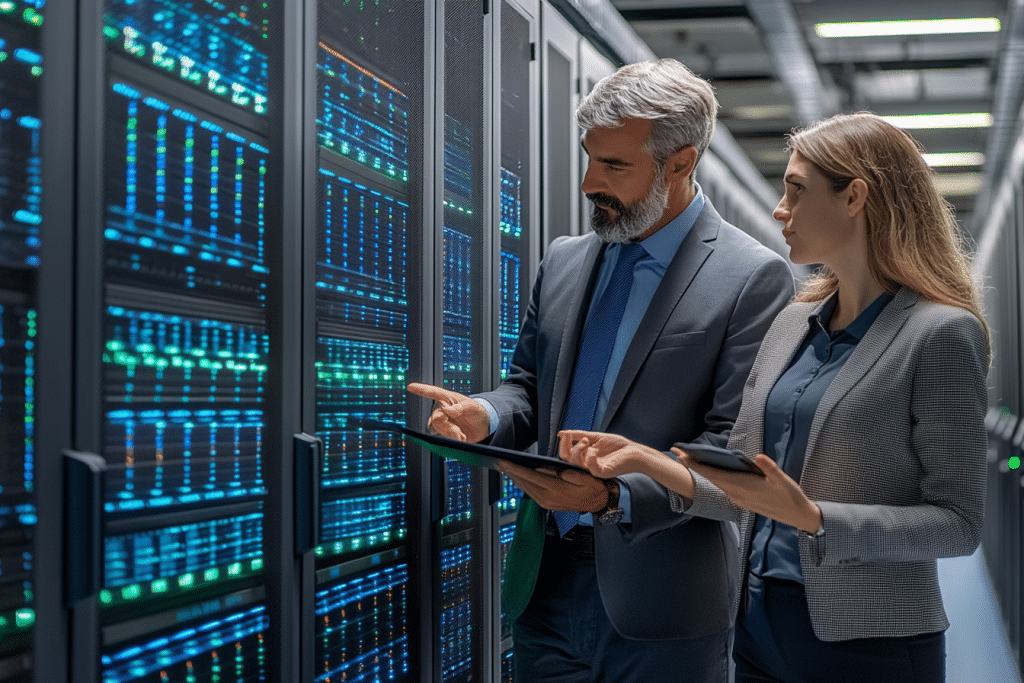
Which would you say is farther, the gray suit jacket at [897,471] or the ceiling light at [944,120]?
the ceiling light at [944,120]

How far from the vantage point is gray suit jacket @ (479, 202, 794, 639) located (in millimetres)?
1708

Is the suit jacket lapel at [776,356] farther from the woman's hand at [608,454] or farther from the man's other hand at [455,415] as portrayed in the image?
the man's other hand at [455,415]

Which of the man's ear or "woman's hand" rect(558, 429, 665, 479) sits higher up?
the man's ear

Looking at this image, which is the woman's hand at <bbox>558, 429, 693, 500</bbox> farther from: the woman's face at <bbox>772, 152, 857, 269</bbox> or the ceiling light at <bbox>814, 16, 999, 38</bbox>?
the ceiling light at <bbox>814, 16, 999, 38</bbox>

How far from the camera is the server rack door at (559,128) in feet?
8.85

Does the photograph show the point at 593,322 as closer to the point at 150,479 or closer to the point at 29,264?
the point at 150,479

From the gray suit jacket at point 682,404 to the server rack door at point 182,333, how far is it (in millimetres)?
606

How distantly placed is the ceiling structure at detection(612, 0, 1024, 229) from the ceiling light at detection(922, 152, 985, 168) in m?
0.27

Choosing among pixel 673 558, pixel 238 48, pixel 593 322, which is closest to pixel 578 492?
pixel 673 558

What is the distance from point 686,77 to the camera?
6.16 feet

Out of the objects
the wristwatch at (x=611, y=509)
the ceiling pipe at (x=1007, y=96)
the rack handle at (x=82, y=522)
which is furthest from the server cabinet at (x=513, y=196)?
the ceiling pipe at (x=1007, y=96)

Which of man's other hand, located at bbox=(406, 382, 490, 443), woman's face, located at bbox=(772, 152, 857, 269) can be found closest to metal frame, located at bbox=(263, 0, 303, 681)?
man's other hand, located at bbox=(406, 382, 490, 443)

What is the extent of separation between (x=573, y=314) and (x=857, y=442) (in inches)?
24.8

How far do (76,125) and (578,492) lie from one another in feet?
3.01
